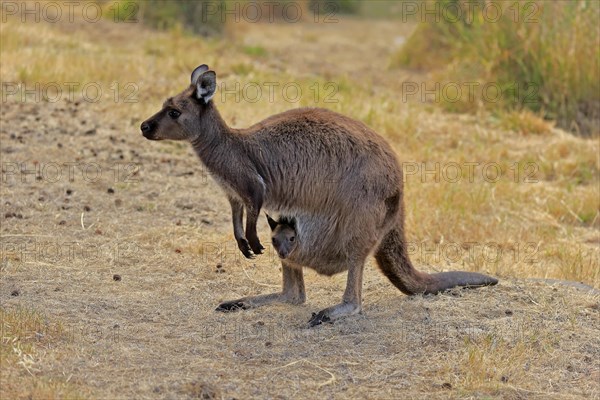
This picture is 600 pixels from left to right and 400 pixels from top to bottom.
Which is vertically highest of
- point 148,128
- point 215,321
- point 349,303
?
point 148,128

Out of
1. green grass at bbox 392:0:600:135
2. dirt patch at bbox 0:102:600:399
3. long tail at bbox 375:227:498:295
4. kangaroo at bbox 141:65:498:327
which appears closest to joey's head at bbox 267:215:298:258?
kangaroo at bbox 141:65:498:327

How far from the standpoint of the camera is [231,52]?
1447 cm

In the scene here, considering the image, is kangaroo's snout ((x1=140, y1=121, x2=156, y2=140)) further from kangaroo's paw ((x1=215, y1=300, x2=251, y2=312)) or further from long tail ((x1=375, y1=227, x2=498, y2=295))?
long tail ((x1=375, y1=227, x2=498, y2=295))

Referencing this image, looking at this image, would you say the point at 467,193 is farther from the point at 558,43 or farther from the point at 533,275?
the point at 558,43

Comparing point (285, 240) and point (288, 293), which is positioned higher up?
point (285, 240)

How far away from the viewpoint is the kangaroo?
19.2 ft

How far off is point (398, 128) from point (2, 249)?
4.99m

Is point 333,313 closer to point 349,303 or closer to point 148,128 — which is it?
point 349,303

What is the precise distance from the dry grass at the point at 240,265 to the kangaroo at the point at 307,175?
411mm

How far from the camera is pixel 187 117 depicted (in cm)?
589

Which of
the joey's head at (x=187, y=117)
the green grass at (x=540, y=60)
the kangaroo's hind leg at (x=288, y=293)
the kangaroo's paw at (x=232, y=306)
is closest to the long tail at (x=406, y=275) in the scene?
the kangaroo's hind leg at (x=288, y=293)

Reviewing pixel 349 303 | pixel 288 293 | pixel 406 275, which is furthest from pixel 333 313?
pixel 406 275

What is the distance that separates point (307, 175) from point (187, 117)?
756 mm

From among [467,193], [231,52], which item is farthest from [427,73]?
[467,193]
